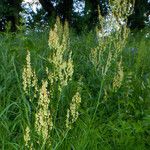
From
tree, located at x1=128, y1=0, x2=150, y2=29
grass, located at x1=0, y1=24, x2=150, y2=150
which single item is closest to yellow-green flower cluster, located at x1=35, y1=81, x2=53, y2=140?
grass, located at x1=0, y1=24, x2=150, y2=150

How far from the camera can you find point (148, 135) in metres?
3.95

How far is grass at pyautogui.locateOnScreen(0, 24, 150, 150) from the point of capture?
146 inches

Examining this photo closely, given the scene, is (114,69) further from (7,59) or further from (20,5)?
(20,5)

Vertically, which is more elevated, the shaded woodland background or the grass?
the shaded woodland background

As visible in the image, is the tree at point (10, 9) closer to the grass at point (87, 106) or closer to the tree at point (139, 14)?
the tree at point (139, 14)

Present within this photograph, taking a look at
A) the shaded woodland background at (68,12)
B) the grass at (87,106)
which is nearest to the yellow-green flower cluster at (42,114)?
the grass at (87,106)

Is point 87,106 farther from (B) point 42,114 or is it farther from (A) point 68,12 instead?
(A) point 68,12

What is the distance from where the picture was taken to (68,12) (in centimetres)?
1084

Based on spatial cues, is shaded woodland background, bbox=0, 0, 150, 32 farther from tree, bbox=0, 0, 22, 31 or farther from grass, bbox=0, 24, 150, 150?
grass, bbox=0, 24, 150, 150

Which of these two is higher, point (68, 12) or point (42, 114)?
point (68, 12)

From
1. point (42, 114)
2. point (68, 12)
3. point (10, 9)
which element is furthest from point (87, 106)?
point (68, 12)

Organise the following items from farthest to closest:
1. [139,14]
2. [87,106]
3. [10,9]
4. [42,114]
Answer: [139,14] → [10,9] → [87,106] → [42,114]

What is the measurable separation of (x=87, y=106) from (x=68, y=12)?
661 centimetres

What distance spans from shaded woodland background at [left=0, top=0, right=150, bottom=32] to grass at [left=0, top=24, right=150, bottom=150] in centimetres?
421
